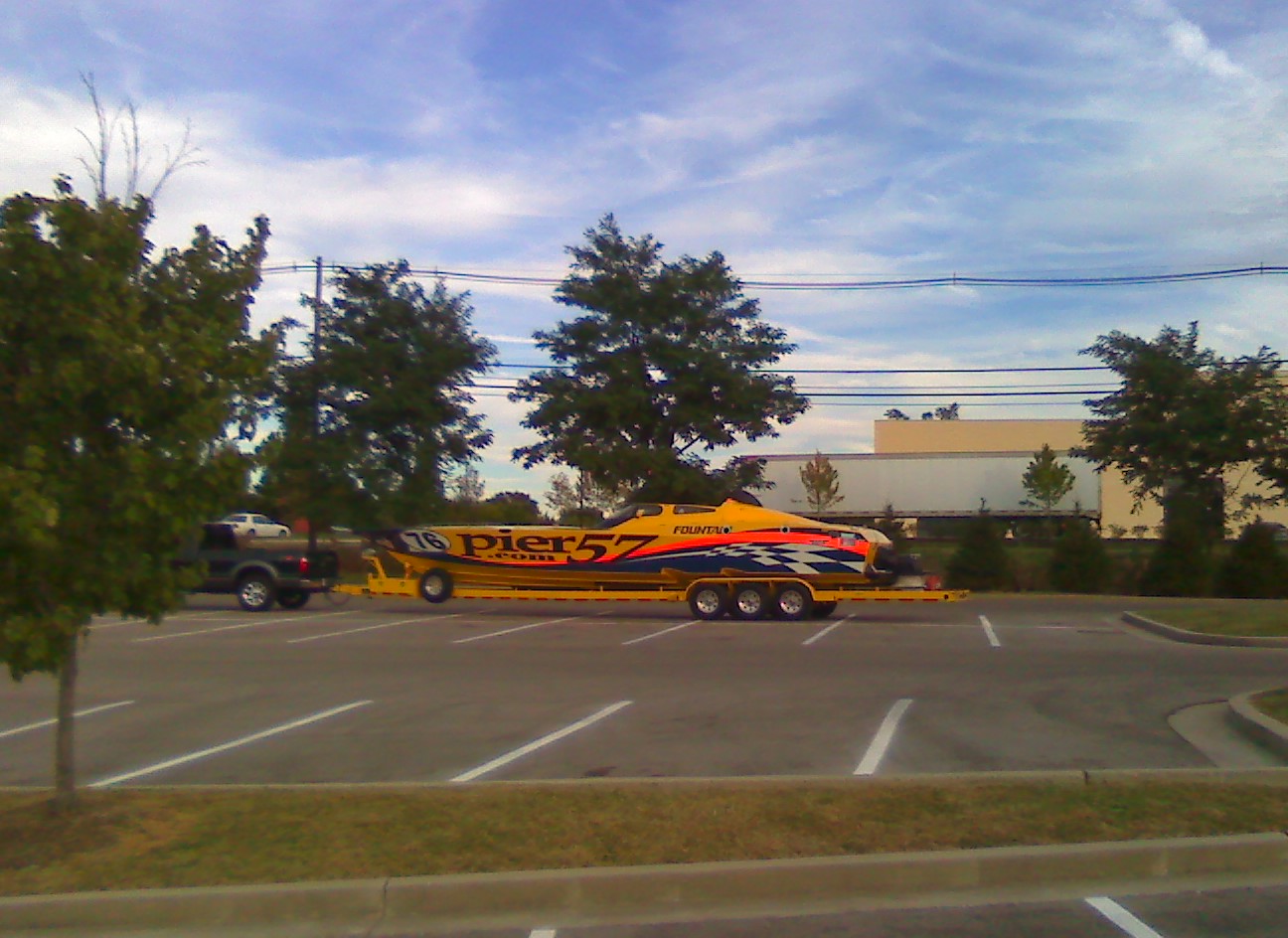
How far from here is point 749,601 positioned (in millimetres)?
24719

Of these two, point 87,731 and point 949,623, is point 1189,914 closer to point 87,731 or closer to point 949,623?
point 87,731

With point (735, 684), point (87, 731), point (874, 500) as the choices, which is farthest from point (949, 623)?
point (874, 500)

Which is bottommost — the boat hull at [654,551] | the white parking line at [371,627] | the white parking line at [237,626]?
the white parking line at [371,627]

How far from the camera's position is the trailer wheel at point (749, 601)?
2462cm

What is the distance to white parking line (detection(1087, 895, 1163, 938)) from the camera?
577 cm

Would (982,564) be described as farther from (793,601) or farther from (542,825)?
(542,825)

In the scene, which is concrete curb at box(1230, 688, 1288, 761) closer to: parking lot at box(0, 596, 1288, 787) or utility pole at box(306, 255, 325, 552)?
parking lot at box(0, 596, 1288, 787)

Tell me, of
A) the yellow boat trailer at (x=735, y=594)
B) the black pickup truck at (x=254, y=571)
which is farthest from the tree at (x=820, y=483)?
the black pickup truck at (x=254, y=571)

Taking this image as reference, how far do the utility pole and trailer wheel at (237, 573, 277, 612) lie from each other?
274 inches

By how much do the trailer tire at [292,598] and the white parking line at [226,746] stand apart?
1542 centimetres

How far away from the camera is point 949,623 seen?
78.2 ft

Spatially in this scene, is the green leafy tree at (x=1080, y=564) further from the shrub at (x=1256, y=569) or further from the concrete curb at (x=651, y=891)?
the concrete curb at (x=651, y=891)

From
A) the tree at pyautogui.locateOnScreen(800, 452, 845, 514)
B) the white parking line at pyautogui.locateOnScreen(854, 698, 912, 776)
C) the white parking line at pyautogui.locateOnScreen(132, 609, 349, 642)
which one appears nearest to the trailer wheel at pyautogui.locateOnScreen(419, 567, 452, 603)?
the white parking line at pyautogui.locateOnScreen(132, 609, 349, 642)

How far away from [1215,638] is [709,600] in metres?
9.54
